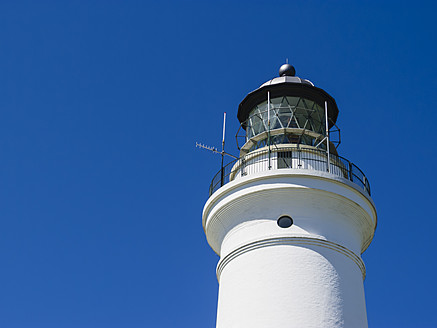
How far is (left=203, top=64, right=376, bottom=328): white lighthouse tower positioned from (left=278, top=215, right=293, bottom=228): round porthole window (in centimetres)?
2

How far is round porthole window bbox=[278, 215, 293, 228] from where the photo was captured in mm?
14226

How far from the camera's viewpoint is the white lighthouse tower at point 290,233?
13383mm

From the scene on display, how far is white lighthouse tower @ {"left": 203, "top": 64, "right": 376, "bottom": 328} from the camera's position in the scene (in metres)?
13.4

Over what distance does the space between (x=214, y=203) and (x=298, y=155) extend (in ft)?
7.63

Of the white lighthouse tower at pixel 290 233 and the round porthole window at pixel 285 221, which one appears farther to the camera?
the round porthole window at pixel 285 221

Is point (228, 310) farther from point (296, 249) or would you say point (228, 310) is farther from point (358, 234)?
point (358, 234)

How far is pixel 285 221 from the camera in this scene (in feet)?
46.9

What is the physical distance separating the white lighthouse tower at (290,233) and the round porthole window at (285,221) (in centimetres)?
2

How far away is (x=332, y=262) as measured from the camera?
1382cm

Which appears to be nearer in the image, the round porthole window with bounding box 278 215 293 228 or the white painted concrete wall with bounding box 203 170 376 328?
the white painted concrete wall with bounding box 203 170 376 328

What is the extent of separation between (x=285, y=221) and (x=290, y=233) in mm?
420

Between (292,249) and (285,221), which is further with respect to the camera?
(285,221)

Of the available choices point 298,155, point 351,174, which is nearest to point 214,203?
point 298,155

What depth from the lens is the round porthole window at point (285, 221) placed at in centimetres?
1423
